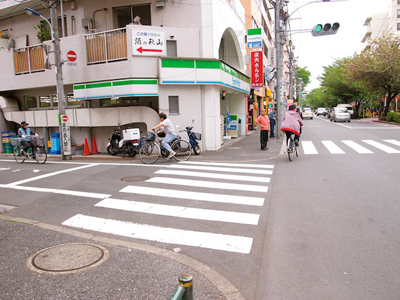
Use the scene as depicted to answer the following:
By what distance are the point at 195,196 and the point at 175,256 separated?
9.61ft

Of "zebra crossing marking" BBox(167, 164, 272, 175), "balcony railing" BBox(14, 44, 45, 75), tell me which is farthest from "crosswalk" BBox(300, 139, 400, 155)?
"balcony railing" BBox(14, 44, 45, 75)

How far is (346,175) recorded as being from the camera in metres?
8.87

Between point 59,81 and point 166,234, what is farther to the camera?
point 59,81

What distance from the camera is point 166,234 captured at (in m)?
5.14

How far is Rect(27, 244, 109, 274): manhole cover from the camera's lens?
3920 mm

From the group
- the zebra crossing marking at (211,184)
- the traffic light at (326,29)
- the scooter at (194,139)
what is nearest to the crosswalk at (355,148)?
the scooter at (194,139)

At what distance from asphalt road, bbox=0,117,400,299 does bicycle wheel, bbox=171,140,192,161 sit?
138 cm

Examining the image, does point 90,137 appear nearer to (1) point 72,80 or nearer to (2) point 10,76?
(1) point 72,80

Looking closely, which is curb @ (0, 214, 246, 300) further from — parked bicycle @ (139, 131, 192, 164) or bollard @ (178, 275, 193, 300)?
parked bicycle @ (139, 131, 192, 164)

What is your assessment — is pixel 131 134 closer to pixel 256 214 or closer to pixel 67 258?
pixel 256 214

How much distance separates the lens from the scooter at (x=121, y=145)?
1345 centimetres

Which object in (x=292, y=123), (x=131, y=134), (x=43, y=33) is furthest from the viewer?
(x=43, y=33)

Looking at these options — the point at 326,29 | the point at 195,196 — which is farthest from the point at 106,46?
the point at 326,29

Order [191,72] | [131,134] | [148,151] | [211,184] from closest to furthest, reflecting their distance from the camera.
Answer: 1. [211,184]
2. [148,151]
3. [131,134]
4. [191,72]
